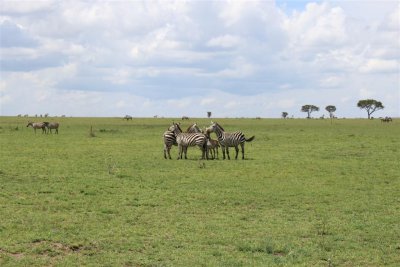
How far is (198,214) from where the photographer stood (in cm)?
1320

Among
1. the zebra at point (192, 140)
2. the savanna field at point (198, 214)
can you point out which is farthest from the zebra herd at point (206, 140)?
the savanna field at point (198, 214)

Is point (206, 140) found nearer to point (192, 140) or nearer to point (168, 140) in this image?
point (192, 140)

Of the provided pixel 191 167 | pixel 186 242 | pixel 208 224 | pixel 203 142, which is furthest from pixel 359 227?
pixel 203 142

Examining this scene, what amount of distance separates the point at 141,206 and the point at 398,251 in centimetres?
668

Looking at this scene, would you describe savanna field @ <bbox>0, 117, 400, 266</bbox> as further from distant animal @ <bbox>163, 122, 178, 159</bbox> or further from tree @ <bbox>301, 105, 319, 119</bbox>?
tree @ <bbox>301, 105, 319, 119</bbox>

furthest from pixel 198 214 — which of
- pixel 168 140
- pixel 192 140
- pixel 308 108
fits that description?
pixel 308 108

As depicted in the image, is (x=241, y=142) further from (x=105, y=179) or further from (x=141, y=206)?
(x=141, y=206)

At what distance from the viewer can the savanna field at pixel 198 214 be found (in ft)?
31.8

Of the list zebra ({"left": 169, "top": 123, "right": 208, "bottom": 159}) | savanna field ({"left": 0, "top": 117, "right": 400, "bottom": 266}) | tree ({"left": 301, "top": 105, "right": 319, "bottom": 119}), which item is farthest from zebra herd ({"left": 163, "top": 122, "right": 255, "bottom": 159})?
tree ({"left": 301, "top": 105, "right": 319, "bottom": 119})

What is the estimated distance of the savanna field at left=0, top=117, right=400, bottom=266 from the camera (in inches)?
382

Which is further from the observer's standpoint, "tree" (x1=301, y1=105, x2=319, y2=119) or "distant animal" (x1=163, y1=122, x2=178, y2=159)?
"tree" (x1=301, y1=105, x2=319, y2=119)

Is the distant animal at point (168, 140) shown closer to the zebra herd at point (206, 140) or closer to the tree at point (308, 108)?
the zebra herd at point (206, 140)

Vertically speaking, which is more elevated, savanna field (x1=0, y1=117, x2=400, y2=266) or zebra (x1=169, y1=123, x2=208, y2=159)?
zebra (x1=169, y1=123, x2=208, y2=159)

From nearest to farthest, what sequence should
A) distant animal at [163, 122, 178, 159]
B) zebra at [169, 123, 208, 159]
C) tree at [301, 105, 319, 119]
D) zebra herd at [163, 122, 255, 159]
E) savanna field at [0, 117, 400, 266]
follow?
savanna field at [0, 117, 400, 266], zebra at [169, 123, 208, 159], zebra herd at [163, 122, 255, 159], distant animal at [163, 122, 178, 159], tree at [301, 105, 319, 119]
